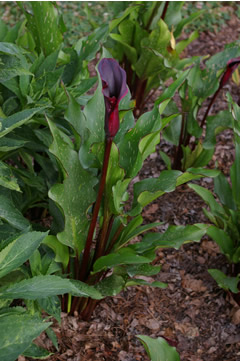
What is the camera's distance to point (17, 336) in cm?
103

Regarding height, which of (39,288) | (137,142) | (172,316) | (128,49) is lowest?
(172,316)

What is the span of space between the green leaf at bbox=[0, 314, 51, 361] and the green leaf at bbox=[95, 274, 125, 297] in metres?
0.67

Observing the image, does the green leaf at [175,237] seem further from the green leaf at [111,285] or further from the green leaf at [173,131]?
the green leaf at [173,131]

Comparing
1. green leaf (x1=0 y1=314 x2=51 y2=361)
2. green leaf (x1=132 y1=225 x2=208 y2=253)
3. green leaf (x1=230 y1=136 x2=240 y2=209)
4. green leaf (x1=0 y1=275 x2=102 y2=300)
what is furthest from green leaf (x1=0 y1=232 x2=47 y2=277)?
green leaf (x1=230 y1=136 x2=240 y2=209)

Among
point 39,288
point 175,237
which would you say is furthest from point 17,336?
point 175,237

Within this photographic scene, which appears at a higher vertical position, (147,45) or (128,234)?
(147,45)

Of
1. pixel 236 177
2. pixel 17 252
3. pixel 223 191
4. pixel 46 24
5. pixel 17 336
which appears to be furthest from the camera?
pixel 223 191

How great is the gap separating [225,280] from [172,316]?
0.98ft

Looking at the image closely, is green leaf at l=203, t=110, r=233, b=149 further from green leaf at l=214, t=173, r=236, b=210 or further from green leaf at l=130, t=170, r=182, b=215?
green leaf at l=130, t=170, r=182, b=215

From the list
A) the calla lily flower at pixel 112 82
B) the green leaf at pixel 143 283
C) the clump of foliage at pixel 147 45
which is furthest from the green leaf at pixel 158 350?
the clump of foliage at pixel 147 45

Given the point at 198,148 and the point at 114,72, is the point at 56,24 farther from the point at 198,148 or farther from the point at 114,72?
the point at 198,148

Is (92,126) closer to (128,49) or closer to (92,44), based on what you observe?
(92,44)

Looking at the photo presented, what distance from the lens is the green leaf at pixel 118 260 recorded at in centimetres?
163

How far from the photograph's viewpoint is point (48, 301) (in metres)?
1.58
